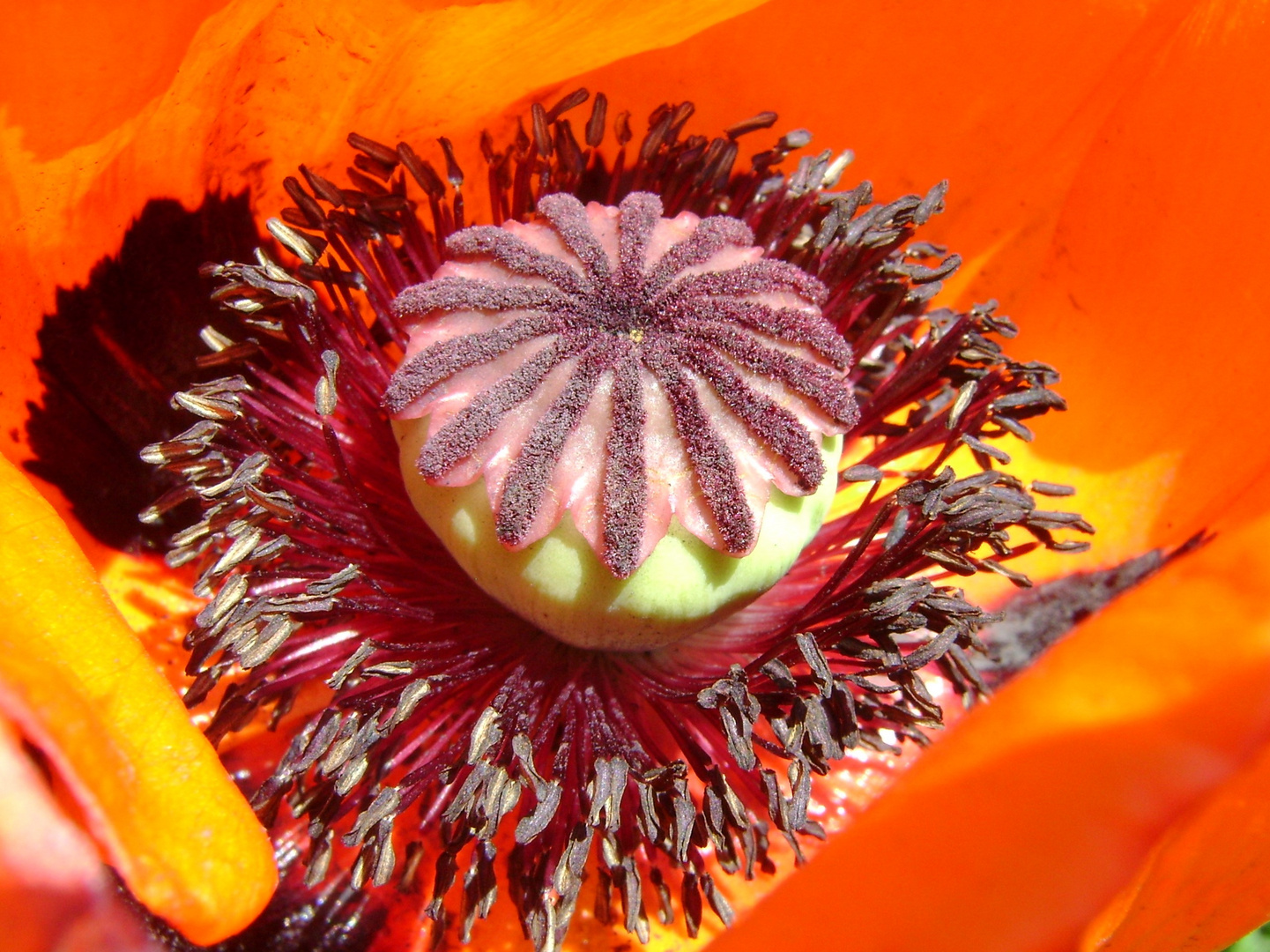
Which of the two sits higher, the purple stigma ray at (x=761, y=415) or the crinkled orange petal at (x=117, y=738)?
the purple stigma ray at (x=761, y=415)

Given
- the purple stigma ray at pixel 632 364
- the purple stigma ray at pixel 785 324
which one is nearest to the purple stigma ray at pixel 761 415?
the purple stigma ray at pixel 632 364

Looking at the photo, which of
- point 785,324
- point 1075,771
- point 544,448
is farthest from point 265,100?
point 1075,771

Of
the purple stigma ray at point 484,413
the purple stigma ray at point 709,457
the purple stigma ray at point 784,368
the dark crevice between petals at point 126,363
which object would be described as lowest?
the dark crevice between petals at point 126,363

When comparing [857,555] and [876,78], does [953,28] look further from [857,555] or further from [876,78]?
[857,555]

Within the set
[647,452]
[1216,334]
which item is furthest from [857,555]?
[1216,334]

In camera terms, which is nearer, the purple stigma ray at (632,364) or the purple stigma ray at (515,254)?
the purple stigma ray at (632,364)

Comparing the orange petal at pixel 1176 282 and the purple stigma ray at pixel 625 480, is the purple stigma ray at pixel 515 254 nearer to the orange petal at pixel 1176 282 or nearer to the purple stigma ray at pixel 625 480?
the purple stigma ray at pixel 625 480

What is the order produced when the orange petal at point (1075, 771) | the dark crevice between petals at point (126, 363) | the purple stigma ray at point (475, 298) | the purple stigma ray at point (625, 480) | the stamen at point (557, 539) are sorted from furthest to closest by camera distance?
1. the dark crevice between petals at point (126, 363)
2. the purple stigma ray at point (475, 298)
3. the stamen at point (557, 539)
4. the purple stigma ray at point (625, 480)
5. the orange petal at point (1075, 771)
